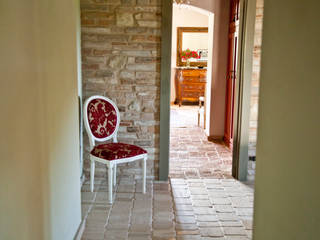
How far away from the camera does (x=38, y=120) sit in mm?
1782

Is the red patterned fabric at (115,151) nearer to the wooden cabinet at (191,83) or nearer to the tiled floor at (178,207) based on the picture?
the tiled floor at (178,207)

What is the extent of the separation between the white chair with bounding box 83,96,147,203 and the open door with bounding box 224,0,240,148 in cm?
218

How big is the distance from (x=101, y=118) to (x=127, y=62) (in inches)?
27.4

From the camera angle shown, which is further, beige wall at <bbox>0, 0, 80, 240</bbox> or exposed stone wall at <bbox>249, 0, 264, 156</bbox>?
exposed stone wall at <bbox>249, 0, 264, 156</bbox>

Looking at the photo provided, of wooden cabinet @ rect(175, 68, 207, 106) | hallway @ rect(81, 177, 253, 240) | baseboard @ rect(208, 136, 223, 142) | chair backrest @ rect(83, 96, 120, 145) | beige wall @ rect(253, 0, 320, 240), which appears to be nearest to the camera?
beige wall @ rect(253, 0, 320, 240)

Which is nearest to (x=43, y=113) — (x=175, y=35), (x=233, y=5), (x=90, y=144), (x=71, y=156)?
(x=71, y=156)

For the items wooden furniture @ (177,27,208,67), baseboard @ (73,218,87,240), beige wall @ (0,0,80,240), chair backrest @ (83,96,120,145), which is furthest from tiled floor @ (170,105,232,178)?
wooden furniture @ (177,27,208,67)

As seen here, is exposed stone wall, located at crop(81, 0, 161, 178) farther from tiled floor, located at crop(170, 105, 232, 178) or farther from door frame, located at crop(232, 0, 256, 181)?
door frame, located at crop(232, 0, 256, 181)

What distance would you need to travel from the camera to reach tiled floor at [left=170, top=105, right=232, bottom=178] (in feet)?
14.7

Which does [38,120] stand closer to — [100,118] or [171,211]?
[171,211]

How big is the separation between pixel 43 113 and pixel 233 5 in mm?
4313

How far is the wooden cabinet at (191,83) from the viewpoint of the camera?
958cm

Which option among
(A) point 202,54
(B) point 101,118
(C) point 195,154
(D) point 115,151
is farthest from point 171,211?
(A) point 202,54

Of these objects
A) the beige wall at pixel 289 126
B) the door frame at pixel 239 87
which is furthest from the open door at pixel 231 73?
the beige wall at pixel 289 126
